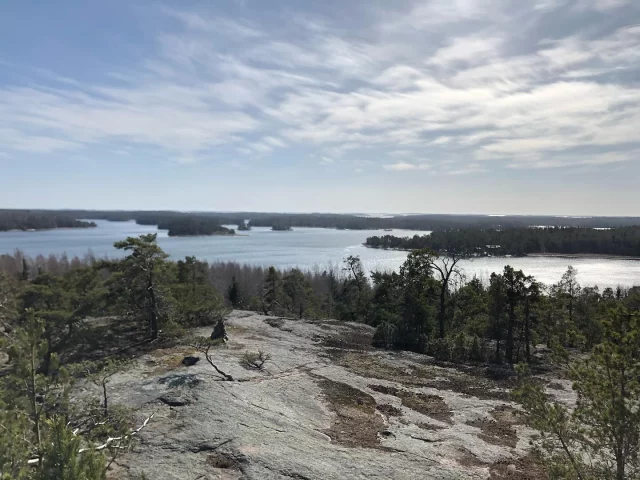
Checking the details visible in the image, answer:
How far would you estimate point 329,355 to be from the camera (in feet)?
67.8

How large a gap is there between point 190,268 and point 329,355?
47.3 feet

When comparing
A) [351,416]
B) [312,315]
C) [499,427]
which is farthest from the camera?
[312,315]

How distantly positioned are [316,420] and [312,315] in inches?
1103

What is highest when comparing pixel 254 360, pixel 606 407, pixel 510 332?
pixel 606 407

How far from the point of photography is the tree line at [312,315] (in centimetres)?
568

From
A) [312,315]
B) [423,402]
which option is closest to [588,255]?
[312,315]

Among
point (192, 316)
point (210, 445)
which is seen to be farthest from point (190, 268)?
point (210, 445)

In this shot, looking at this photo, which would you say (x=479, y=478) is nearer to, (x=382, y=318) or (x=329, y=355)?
(x=329, y=355)

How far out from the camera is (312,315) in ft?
134

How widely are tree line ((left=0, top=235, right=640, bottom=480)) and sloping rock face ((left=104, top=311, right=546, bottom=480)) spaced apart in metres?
1.21

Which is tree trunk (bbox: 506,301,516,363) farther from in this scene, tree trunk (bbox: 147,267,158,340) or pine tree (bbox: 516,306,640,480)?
tree trunk (bbox: 147,267,158,340)

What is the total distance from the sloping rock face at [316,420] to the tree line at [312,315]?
121cm

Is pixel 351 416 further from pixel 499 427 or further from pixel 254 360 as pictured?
pixel 254 360

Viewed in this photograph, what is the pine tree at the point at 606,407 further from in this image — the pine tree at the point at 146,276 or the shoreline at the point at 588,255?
the shoreline at the point at 588,255
